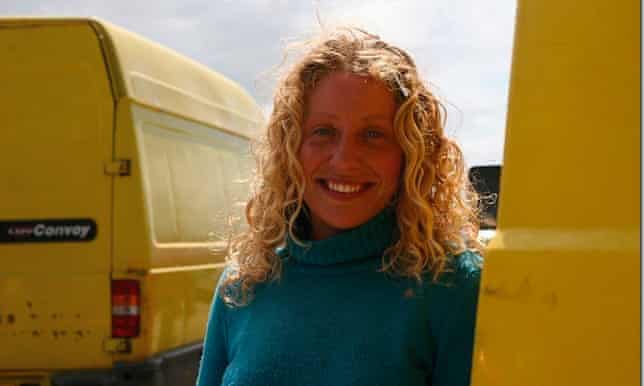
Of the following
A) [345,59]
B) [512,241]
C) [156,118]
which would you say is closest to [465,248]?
[345,59]

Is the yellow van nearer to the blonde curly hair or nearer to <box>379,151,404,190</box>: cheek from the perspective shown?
the blonde curly hair

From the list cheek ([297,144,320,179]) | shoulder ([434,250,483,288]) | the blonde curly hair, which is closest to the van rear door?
the blonde curly hair

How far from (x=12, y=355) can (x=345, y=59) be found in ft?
11.3

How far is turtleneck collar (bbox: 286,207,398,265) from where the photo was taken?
5.26ft

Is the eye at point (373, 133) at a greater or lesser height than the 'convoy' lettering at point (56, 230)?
greater

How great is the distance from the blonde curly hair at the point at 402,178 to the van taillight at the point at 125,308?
8.71ft

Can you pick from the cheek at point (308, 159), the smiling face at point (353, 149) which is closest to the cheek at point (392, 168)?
the smiling face at point (353, 149)

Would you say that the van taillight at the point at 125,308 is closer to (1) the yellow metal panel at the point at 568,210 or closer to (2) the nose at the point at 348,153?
(2) the nose at the point at 348,153

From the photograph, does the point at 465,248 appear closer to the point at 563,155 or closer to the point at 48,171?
the point at 563,155

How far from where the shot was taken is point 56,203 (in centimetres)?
440

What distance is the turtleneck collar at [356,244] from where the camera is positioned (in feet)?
5.26

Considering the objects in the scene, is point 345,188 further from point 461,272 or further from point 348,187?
point 461,272

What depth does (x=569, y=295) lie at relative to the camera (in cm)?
81

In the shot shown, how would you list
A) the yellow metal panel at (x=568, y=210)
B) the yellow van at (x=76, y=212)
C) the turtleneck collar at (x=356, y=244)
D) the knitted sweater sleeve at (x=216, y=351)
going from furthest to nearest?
the yellow van at (x=76, y=212), the knitted sweater sleeve at (x=216, y=351), the turtleneck collar at (x=356, y=244), the yellow metal panel at (x=568, y=210)
